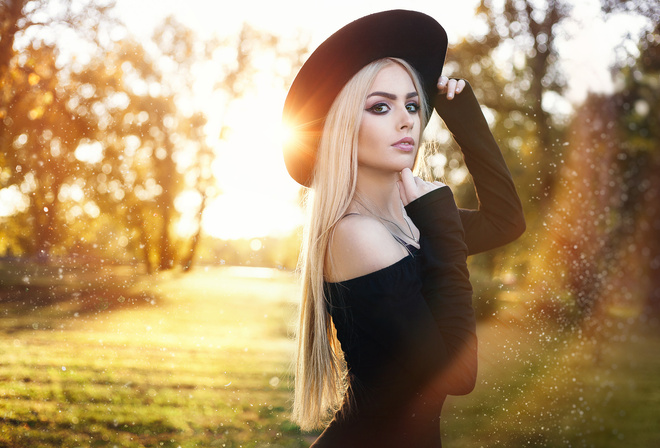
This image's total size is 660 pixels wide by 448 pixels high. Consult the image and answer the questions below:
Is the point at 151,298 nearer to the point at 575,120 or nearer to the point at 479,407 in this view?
the point at 479,407

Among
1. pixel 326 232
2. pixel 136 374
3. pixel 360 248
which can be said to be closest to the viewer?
pixel 360 248

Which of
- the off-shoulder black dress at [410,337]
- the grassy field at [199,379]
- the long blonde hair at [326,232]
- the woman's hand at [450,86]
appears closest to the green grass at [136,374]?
the grassy field at [199,379]

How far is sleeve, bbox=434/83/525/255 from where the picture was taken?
6.95 ft

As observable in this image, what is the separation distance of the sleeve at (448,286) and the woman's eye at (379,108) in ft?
1.25

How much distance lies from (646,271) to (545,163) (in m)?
4.07

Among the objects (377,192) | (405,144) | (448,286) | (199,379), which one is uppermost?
(405,144)

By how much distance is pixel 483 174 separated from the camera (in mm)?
2125

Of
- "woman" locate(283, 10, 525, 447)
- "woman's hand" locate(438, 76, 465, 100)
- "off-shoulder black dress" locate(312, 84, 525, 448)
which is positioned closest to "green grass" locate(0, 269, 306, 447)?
"woman" locate(283, 10, 525, 447)

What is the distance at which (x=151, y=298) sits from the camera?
29.1ft

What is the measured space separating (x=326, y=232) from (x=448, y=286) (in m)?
0.45

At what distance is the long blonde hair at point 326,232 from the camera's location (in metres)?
1.75

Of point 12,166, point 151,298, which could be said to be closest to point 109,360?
point 151,298

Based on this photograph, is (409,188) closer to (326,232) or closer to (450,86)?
(326,232)

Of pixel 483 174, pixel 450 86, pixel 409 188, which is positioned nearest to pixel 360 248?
pixel 409 188
